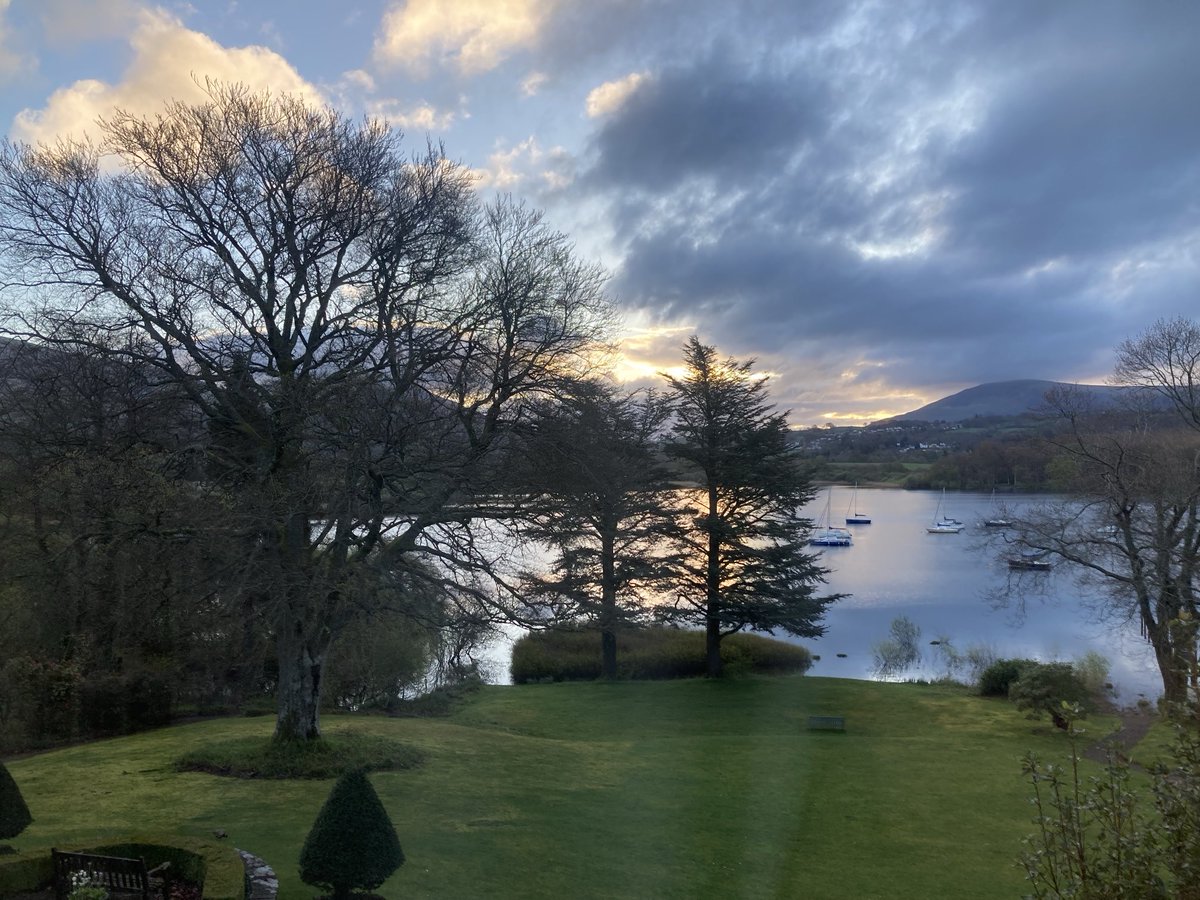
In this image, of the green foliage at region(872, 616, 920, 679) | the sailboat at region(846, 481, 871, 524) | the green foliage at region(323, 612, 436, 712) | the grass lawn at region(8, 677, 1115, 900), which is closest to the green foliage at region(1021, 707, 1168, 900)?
the grass lawn at region(8, 677, 1115, 900)

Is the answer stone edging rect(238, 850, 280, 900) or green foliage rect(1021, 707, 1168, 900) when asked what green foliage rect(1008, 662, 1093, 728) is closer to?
green foliage rect(1021, 707, 1168, 900)

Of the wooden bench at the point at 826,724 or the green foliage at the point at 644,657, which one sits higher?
the wooden bench at the point at 826,724

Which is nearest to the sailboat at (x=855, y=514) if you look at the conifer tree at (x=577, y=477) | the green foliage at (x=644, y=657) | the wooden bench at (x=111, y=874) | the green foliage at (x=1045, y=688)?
the green foliage at (x=644, y=657)

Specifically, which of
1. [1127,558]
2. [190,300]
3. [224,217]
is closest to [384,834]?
[190,300]

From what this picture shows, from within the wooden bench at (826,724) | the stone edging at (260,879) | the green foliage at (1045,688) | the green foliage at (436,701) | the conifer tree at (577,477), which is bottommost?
the green foliage at (436,701)

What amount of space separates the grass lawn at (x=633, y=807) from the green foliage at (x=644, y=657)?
10.0 metres

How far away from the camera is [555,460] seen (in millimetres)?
13047

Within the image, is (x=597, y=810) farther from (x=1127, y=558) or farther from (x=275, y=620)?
(x=1127, y=558)

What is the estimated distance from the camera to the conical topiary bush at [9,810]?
25.6 ft

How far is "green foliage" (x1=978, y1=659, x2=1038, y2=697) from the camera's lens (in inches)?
998

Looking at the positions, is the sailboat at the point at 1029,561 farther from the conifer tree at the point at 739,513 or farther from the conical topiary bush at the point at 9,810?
the conical topiary bush at the point at 9,810

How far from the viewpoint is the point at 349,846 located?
702 cm

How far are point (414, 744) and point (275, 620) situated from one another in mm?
5313

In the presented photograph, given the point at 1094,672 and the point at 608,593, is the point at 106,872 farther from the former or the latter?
the point at 1094,672
